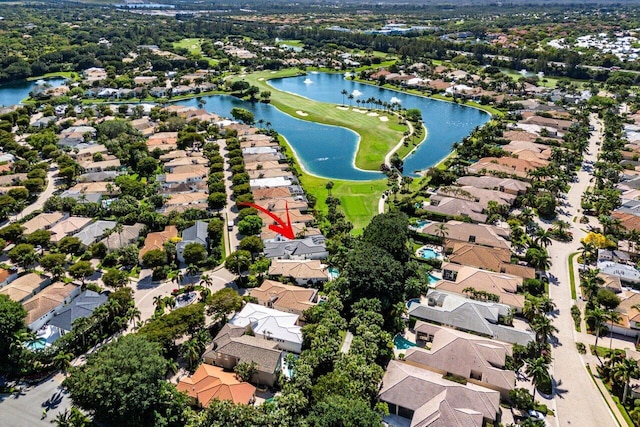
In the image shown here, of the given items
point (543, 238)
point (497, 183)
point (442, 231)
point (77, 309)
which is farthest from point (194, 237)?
point (497, 183)

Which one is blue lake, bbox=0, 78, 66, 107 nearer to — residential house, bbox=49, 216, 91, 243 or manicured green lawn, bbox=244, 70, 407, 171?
manicured green lawn, bbox=244, 70, 407, 171

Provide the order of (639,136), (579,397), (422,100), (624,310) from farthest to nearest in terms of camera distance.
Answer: (422,100) < (639,136) < (624,310) < (579,397)

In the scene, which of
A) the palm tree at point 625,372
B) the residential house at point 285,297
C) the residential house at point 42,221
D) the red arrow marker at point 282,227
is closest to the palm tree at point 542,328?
the palm tree at point 625,372

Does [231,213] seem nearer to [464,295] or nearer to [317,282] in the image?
[317,282]

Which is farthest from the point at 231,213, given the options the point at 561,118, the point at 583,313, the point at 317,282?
the point at 561,118

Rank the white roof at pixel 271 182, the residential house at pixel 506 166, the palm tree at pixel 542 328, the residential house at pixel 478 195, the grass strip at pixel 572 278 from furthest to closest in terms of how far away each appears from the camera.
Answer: the residential house at pixel 506 166, the white roof at pixel 271 182, the residential house at pixel 478 195, the grass strip at pixel 572 278, the palm tree at pixel 542 328

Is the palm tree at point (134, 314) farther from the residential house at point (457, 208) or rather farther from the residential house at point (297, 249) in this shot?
the residential house at point (457, 208)

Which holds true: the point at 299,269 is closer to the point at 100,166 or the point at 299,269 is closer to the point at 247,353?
the point at 247,353
